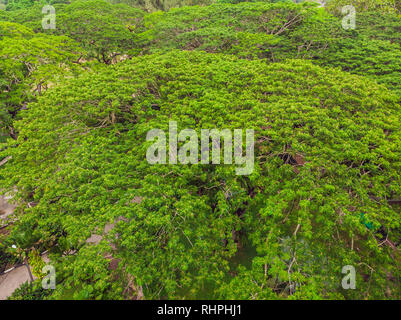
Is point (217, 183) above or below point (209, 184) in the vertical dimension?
above

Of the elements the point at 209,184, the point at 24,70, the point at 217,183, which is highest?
the point at 24,70

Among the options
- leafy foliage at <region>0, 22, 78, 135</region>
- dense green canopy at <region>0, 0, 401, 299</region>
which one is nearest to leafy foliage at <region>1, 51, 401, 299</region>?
dense green canopy at <region>0, 0, 401, 299</region>

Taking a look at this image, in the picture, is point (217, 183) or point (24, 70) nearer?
point (217, 183)

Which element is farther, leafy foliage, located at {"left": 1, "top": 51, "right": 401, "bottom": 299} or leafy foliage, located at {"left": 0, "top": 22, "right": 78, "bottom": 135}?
leafy foliage, located at {"left": 0, "top": 22, "right": 78, "bottom": 135}

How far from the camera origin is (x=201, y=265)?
20.0 ft

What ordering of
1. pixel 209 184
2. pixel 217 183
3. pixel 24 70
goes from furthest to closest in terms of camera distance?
pixel 24 70, pixel 209 184, pixel 217 183

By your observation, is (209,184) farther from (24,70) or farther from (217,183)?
(24,70)

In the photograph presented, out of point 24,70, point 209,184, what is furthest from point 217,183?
point 24,70

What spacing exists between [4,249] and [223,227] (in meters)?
10.6

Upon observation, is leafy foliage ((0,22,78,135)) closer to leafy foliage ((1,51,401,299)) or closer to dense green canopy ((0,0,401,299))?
dense green canopy ((0,0,401,299))
